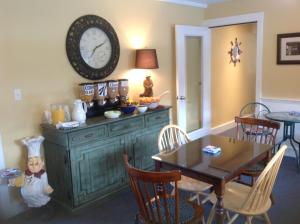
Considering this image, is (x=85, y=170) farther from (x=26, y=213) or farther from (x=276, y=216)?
(x=276, y=216)

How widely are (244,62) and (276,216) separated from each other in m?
4.28

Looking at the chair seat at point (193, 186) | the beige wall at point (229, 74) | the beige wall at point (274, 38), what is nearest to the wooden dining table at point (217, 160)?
the chair seat at point (193, 186)

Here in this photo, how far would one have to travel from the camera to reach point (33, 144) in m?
2.84

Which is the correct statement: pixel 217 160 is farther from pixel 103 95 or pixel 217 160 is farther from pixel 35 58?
pixel 35 58

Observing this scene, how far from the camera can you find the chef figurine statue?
2.77m

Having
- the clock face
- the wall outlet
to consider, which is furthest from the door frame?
the wall outlet

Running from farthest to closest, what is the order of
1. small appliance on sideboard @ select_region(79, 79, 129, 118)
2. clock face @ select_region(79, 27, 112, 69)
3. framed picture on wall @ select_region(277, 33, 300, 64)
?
framed picture on wall @ select_region(277, 33, 300, 64) → clock face @ select_region(79, 27, 112, 69) → small appliance on sideboard @ select_region(79, 79, 129, 118)

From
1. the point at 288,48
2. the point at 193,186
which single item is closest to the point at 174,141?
the point at 193,186

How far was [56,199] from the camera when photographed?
3.09 meters

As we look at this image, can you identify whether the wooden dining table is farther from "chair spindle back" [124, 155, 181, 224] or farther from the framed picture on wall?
the framed picture on wall

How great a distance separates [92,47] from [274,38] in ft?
9.01

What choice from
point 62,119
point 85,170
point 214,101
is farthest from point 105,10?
point 214,101

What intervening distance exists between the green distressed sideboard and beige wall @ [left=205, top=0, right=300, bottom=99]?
2197 mm

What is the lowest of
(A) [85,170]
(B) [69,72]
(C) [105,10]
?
(A) [85,170]
